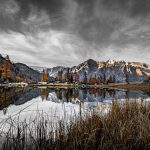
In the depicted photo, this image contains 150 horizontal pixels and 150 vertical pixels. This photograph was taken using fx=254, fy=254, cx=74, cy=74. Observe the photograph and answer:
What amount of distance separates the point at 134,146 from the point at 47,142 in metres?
2.01

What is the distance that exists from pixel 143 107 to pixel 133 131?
482cm

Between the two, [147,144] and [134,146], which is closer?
[147,144]

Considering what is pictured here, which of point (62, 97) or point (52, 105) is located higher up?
point (62, 97)

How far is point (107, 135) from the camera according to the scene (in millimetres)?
6090

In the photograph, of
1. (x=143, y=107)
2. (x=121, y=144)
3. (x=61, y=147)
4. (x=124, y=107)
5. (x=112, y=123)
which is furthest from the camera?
(x=143, y=107)

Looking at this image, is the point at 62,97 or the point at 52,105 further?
the point at 62,97

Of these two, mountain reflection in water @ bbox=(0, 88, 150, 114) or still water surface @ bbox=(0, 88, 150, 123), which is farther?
mountain reflection in water @ bbox=(0, 88, 150, 114)

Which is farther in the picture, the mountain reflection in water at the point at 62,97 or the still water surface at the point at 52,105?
the mountain reflection in water at the point at 62,97

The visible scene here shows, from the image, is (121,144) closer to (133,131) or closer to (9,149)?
(133,131)

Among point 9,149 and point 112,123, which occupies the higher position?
point 112,123

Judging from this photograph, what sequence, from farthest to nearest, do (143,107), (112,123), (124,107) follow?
(143,107), (124,107), (112,123)

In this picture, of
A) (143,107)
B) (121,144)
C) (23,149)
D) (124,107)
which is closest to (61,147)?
(23,149)

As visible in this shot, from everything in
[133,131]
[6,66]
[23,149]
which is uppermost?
[6,66]

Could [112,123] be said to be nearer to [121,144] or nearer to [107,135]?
[107,135]
